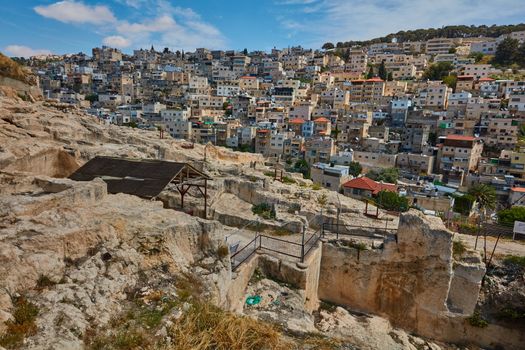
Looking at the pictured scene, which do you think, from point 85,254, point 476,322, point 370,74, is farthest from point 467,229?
point 370,74

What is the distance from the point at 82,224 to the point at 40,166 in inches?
419

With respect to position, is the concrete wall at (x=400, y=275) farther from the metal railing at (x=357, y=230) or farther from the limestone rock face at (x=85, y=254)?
the limestone rock face at (x=85, y=254)

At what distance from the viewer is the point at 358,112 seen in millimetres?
69000

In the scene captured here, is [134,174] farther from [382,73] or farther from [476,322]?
[382,73]

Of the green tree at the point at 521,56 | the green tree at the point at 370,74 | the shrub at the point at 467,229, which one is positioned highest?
the green tree at the point at 521,56

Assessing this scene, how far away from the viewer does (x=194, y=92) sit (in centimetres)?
8862

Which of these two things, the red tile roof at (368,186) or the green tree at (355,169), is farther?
the green tree at (355,169)

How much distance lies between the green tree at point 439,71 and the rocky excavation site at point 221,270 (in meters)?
90.9

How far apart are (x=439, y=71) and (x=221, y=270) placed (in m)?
104

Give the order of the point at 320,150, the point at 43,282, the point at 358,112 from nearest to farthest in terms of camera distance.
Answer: the point at 43,282
the point at 320,150
the point at 358,112

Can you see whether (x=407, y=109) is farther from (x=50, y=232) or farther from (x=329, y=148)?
(x=50, y=232)

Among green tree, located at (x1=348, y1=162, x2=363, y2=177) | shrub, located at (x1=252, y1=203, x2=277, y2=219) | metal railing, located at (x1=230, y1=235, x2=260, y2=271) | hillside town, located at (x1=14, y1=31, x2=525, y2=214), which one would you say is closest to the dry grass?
metal railing, located at (x1=230, y1=235, x2=260, y2=271)

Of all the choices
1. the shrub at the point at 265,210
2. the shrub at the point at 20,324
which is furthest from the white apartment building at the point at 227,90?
the shrub at the point at 20,324

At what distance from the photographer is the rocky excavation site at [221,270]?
5039mm
